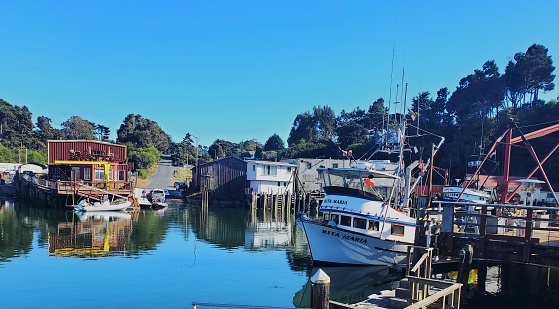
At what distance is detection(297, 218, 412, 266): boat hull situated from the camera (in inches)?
798

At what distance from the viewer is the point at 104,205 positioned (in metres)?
44.2

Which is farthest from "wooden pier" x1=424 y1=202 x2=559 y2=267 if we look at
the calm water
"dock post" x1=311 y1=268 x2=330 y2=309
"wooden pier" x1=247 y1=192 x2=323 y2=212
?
"wooden pier" x1=247 y1=192 x2=323 y2=212

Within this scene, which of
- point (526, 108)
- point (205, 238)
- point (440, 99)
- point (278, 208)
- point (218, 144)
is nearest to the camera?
point (205, 238)

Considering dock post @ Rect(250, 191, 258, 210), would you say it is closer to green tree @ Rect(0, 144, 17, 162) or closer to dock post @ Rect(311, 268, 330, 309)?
dock post @ Rect(311, 268, 330, 309)

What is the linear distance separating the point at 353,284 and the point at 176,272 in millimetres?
8885

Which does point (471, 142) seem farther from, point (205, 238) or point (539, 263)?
point (539, 263)

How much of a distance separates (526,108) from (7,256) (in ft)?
246

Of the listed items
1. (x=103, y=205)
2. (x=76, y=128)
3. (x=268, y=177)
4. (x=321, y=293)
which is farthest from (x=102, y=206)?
(x=76, y=128)

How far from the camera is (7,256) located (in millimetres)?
22734

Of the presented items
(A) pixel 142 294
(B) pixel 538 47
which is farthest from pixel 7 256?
(B) pixel 538 47

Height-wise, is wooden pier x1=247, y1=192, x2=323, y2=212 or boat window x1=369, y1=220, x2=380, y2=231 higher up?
boat window x1=369, y1=220, x2=380, y2=231

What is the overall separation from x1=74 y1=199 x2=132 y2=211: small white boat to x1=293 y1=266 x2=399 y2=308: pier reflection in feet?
99.1

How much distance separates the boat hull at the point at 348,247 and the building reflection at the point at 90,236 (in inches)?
481

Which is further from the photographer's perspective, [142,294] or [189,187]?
[189,187]
